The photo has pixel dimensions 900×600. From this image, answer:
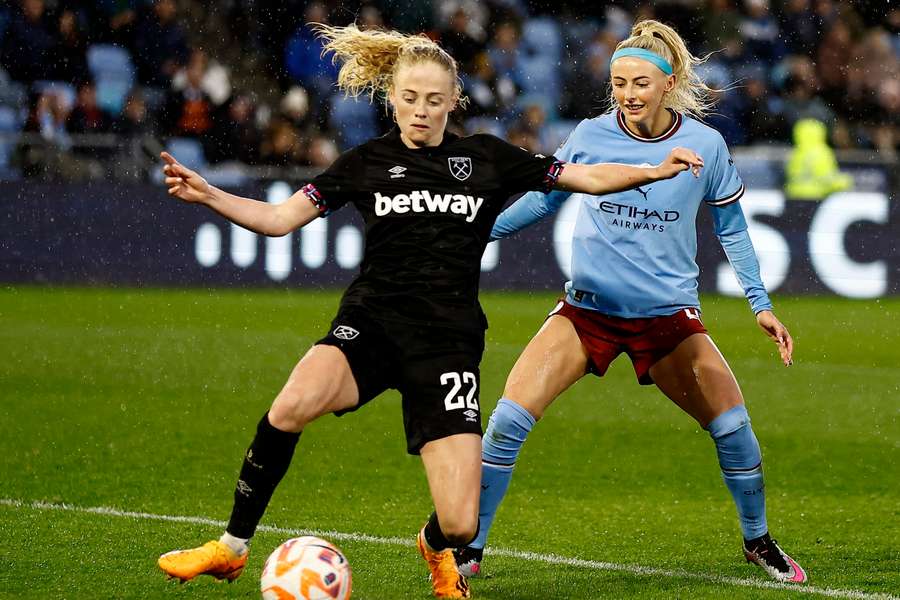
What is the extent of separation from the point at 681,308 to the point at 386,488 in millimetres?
2324

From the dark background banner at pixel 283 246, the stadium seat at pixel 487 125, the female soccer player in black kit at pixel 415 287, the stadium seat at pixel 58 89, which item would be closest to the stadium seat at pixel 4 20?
the stadium seat at pixel 58 89

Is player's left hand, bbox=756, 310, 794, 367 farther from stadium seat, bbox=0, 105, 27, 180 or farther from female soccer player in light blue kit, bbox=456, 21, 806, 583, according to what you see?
stadium seat, bbox=0, 105, 27, 180

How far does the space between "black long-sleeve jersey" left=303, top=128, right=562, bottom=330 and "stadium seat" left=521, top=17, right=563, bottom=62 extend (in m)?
13.3

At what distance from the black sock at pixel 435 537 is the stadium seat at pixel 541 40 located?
1356 cm

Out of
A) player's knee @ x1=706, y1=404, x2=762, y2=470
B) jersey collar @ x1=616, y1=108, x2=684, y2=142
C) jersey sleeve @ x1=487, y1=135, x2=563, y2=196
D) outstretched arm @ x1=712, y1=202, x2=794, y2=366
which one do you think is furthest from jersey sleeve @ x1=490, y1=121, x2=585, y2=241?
player's knee @ x1=706, y1=404, x2=762, y2=470

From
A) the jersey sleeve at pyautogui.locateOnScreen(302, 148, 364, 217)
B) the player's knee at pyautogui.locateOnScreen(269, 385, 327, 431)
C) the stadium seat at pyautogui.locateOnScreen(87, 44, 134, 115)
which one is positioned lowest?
the player's knee at pyautogui.locateOnScreen(269, 385, 327, 431)

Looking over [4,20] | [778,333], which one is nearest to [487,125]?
[4,20]

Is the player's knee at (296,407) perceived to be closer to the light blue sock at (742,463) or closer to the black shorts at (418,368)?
the black shorts at (418,368)

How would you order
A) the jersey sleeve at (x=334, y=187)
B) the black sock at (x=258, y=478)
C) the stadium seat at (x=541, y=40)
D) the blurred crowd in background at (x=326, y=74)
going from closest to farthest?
the black sock at (x=258, y=478), the jersey sleeve at (x=334, y=187), the blurred crowd in background at (x=326, y=74), the stadium seat at (x=541, y=40)

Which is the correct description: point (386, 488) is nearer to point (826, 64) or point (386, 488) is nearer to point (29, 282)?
point (29, 282)

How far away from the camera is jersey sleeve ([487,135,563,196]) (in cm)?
508

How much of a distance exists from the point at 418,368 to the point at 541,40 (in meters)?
13.9

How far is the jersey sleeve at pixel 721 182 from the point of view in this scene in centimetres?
552

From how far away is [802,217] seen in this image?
14719 millimetres
